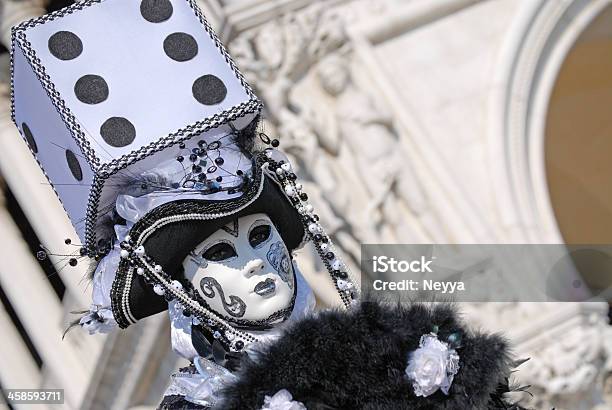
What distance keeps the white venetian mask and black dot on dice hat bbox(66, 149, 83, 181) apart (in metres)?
0.25

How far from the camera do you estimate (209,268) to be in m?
1.77

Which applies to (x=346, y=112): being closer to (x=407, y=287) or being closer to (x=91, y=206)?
(x=407, y=287)

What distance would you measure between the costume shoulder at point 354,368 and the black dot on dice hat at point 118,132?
45 centimetres

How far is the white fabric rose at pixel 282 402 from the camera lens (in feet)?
4.82

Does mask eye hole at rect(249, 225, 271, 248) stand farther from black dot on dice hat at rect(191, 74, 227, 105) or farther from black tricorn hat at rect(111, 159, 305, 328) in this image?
black dot on dice hat at rect(191, 74, 227, 105)

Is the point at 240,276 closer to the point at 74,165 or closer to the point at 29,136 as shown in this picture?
the point at 74,165

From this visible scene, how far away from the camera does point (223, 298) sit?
176 cm

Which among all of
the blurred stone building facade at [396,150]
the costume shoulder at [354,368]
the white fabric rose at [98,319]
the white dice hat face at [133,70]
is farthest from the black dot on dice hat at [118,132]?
the blurred stone building facade at [396,150]

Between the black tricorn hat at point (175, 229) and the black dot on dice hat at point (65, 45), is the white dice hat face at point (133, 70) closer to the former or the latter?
the black dot on dice hat at point (65, 45)

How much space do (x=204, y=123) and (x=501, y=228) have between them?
96.3 inches

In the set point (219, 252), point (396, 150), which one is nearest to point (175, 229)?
point (219, 252)

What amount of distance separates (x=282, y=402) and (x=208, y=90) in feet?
1.93

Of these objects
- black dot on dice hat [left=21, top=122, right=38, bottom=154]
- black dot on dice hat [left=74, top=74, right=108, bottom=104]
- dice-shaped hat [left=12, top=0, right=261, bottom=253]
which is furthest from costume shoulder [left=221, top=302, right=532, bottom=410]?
black dot on dice hat [left=21, top=122, right=38, bottom=154]

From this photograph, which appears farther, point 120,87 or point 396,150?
point 396,150
